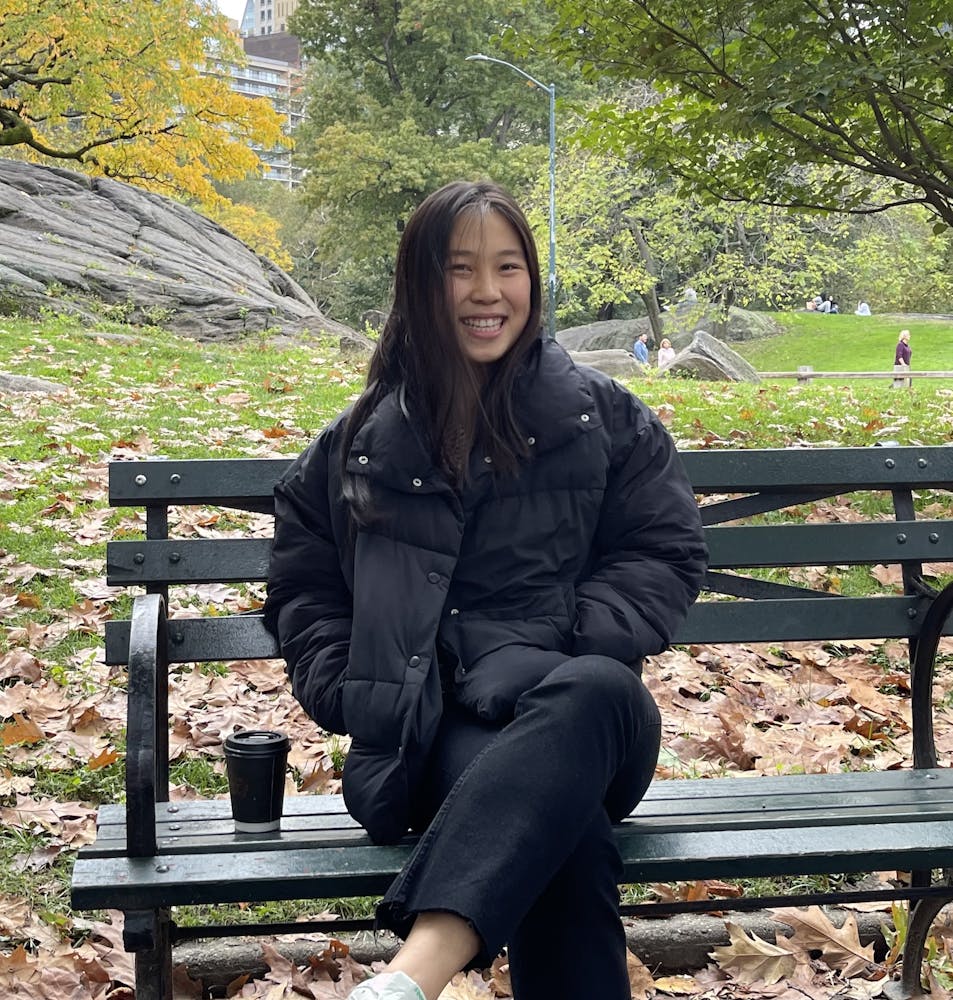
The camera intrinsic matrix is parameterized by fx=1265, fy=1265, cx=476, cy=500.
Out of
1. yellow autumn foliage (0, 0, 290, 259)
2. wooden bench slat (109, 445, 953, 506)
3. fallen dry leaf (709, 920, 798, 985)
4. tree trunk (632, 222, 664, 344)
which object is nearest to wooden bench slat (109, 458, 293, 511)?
wooden bench slat (109, 445, 953, 506)

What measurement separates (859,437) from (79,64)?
10.1 m

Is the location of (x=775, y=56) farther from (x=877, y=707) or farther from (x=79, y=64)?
(x=79, y=64)

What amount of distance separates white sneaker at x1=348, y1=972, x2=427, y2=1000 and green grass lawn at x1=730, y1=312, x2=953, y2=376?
3390cm

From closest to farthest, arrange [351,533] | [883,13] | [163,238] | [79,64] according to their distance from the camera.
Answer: [351,533], [883,13], [79,64], [163,238]

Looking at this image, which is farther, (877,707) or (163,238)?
(163,238)

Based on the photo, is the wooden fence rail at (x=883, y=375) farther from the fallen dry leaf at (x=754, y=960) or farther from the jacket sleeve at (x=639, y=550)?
the jacket sleeve at (x=639, y=550)

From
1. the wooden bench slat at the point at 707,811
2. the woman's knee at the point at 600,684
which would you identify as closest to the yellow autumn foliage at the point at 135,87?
the wooden bench slat at the point at 707,811

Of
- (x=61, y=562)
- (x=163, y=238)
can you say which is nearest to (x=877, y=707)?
(x=61, y=562)

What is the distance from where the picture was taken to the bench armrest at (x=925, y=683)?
2.88 meters

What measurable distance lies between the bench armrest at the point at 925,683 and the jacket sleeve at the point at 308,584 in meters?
1.34

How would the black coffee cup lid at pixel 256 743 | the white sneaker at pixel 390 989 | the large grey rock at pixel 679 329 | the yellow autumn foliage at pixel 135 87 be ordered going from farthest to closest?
1. the large grey rock at pixel 679 329
2. the yellow autumn foliage at pixel 135 87
3. the black coffee cup lid at pixel 256 743
4. the white sneaker at pixel 390 989

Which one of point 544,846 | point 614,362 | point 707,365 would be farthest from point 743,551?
point 707,365

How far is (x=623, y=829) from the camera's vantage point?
91.1 inches

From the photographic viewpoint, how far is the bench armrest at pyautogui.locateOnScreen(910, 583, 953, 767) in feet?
9.43
